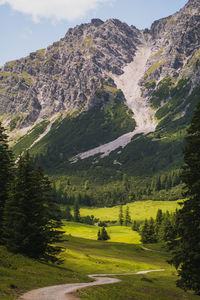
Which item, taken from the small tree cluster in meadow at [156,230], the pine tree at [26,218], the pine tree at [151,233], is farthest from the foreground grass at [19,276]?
the pine tree at [151,233]

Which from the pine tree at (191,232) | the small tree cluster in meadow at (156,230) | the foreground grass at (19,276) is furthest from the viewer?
the small tree cluster in meadow at (156,230)

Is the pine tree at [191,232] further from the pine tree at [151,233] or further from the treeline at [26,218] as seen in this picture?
the pine tree at [151,233]

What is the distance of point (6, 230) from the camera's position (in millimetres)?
42344

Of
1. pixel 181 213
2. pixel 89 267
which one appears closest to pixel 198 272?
pixel 181 213

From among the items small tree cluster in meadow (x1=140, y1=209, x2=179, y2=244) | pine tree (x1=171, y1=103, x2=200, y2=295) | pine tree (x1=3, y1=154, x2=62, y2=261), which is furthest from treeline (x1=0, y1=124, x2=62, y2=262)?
small tree cluster in meadow (x1=140, y1=209, x2=179, y2=244)

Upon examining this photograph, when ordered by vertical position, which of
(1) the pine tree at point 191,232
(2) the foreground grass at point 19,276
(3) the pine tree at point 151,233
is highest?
(1) the pine tree at point 191,232

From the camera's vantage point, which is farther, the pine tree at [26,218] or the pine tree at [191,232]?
the pine tree at [26,218]

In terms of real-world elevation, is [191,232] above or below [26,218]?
below

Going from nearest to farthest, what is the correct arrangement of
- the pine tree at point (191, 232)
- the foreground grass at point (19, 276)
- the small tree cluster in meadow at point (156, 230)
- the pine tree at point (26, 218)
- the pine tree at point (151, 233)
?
the foreground grass at point (19, 276) < the pine tree at point (191, 232) < the pine tree at point (26, 218) < the small tree cluster in meadow at point (156, 230) < the pine tree at point (151, 233)

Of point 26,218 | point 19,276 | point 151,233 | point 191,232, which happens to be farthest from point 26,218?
point 151,233

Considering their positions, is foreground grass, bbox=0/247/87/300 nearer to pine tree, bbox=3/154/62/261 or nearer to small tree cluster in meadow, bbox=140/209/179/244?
pine tree, bbox=3/154/62/261

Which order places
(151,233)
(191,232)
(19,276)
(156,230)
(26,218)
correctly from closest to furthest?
(191,232) → (19,276) → (26,218) → (151,233) → (156,230)

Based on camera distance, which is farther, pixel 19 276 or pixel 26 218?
pixel 26 218

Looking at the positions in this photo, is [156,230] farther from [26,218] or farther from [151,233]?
[26,218]
